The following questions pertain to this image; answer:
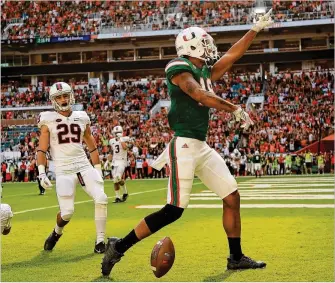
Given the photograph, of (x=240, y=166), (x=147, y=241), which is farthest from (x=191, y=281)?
(x=240, y=166)

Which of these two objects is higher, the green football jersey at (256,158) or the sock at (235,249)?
the sock at (235,249)

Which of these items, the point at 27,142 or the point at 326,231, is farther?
the point at 27,142

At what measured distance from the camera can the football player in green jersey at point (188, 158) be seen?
5277 millimetres

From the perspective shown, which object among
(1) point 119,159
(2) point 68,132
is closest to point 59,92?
(2) point 68,132

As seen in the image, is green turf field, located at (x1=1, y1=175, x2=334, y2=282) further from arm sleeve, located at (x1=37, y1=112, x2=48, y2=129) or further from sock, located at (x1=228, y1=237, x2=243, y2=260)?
arm sleeve, located at (x1=37, y1=112, x2=48, y2=129)

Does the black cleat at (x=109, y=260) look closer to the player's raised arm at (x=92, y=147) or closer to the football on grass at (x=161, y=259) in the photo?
the football on grass at (x=161, y=259)

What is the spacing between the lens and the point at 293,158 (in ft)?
87.4

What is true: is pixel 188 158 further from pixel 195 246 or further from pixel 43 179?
pixel 43 179

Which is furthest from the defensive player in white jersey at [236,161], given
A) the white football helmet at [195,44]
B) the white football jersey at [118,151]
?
the white football helmet at [195,44]

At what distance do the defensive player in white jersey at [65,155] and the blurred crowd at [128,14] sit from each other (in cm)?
3371

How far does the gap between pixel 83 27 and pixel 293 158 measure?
23.3 m

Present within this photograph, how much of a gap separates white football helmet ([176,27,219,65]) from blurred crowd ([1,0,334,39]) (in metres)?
35.1

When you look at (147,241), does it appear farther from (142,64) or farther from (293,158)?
(142,64)

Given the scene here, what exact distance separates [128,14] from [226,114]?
607 inches
